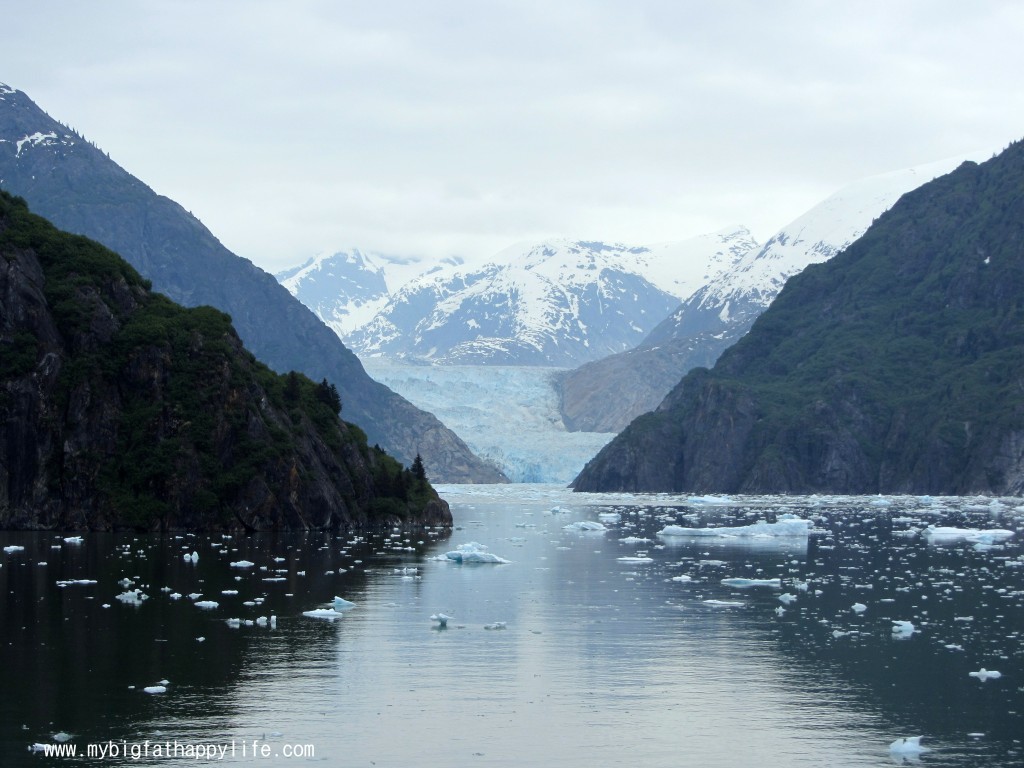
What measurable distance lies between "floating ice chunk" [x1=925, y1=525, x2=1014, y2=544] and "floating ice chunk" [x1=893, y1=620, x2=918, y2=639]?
39062 millimetres

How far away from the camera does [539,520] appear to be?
366 ft

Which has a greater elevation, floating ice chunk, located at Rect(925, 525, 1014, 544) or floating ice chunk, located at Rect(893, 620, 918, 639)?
floating ice chunk, located at Rect(925, 525, 1014, 544)

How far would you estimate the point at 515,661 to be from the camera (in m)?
34.2

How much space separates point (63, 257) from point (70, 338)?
710cm

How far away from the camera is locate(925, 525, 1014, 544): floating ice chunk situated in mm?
77875

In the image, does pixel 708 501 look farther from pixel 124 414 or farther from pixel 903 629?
pixel 903 629

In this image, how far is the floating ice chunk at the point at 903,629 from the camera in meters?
38.8

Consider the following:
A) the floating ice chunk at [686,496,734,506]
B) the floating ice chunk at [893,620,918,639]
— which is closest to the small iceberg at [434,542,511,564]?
the floating ice chunk at [893,620,918,639]

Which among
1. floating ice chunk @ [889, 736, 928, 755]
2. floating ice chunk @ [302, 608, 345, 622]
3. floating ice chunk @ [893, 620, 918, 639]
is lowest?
floating ice chunk @ [889, 736, 928, 755]

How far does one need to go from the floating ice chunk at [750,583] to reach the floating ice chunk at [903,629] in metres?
12.7

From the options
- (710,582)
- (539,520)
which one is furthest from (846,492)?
(710,582)

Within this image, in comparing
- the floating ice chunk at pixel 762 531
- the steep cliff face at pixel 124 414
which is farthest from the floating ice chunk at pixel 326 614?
the floating ice chunk at pixel 762 531

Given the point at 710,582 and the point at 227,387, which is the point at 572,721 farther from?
the point at 227,387

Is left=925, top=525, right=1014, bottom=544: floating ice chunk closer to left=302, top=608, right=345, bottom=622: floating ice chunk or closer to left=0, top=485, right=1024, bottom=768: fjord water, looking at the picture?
left=0, top=485, right=1024, bottom=768: fjord water
